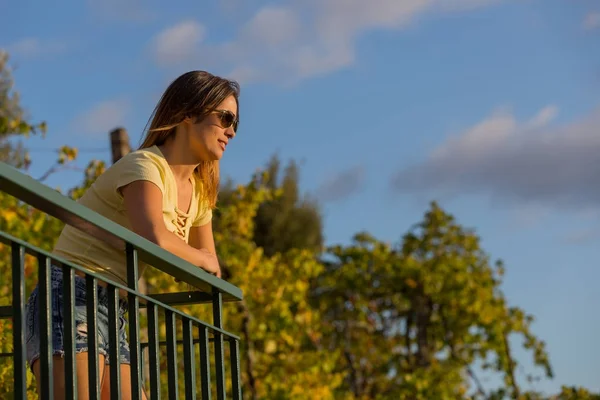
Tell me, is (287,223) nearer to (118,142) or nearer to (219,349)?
(118,142)

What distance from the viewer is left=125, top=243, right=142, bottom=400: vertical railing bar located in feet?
9.40

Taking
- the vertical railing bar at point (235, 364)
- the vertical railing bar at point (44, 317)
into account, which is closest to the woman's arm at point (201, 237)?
the vertical railing bar at point (235, 364)

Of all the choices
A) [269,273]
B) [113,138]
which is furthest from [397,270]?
[113,138]

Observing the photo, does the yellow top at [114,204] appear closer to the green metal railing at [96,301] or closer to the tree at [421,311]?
the green metal railing at [96,301]

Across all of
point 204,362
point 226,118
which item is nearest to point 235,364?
point 204,362

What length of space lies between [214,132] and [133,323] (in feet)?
3.07

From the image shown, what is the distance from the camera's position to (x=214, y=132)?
11.8 feet

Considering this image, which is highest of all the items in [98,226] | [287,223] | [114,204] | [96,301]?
[287,223]

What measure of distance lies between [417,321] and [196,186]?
15.6 metres

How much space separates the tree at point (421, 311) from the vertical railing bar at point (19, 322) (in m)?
15.6

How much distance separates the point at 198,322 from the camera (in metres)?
3.26

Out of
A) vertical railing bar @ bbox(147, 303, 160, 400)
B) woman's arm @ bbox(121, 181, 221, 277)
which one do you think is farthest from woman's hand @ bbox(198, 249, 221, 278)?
vertical railing bar @ bbox(147, 303, 160, 400)

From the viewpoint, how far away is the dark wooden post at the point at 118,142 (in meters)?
9.74

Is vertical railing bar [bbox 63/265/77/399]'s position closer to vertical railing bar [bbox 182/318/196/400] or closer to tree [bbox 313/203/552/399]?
vertical railing bar [bbox 182/318/196/400]
